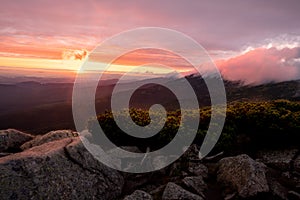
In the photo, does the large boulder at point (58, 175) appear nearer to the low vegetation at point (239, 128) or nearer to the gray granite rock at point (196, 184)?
the low vegetation at point (239, 128)

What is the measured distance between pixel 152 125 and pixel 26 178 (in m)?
7.18

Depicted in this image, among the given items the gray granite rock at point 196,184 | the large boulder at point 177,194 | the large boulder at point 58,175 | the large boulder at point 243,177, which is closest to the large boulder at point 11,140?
the large boulder at point 58,175

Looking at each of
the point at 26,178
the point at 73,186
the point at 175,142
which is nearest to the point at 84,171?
the point at 73,186

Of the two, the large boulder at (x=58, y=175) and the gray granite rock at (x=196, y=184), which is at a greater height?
the large boulder at (x=58, y=175)

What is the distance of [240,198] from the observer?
13602 millimetres

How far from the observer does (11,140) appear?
58.1ft

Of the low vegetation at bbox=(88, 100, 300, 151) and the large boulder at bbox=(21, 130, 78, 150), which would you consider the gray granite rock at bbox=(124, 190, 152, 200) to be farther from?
the large boulder at bbox=(21, 130, 78, 150)

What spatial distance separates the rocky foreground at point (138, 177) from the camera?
41.4 feet

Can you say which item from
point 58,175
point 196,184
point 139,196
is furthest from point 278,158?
point 58,175

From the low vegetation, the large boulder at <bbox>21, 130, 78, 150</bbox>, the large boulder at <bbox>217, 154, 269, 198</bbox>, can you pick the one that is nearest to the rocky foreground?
the large boulder at <bbox>217, 154, 269, 198</bbox>

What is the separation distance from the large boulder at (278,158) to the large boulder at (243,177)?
1.93m

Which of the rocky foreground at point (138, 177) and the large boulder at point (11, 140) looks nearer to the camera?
the rocky foreground at point (138, 177)

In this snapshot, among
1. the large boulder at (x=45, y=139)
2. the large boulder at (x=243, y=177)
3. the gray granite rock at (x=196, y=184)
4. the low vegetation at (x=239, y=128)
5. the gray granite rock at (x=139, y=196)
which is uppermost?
the low vegetation at (x=239, y=128)

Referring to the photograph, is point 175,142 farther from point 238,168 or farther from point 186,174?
point 238,168
